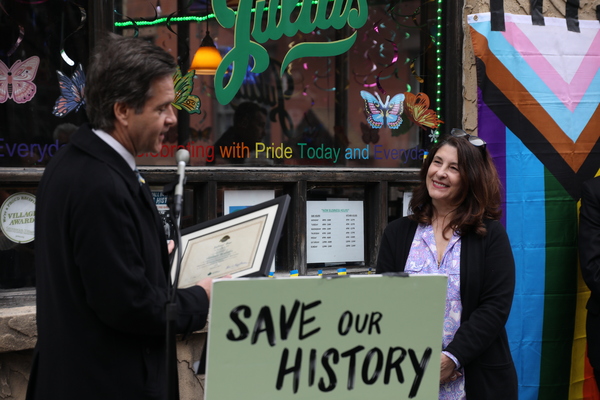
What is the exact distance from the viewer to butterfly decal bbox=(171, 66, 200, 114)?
4078mm

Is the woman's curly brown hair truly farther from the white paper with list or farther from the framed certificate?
the white paper with list

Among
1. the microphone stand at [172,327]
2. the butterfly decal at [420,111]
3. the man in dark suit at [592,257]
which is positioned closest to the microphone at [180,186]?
the microphone stand at [172,327]

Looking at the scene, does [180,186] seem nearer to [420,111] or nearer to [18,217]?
[18,217]

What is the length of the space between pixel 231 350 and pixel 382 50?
3.05m

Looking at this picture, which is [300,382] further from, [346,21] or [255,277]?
[346,21]

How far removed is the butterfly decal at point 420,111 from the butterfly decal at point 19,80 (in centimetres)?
236

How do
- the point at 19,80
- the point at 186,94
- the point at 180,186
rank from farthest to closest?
the point at 186,94 → the point at 19,80 → the point at 180,186

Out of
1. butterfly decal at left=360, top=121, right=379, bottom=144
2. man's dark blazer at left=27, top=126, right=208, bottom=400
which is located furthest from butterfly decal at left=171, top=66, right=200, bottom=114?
man's dark blazer at left=27, top=126, right=208, bottom=400

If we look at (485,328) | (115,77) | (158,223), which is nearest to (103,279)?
(158,223)

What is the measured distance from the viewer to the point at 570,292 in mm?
4684

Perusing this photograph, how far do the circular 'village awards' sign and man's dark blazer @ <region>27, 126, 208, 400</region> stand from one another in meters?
1.68

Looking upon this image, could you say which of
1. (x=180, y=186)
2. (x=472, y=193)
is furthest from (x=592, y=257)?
(x=180, y=186)

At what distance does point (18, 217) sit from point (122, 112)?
189 cm

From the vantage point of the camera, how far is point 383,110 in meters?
4.67
